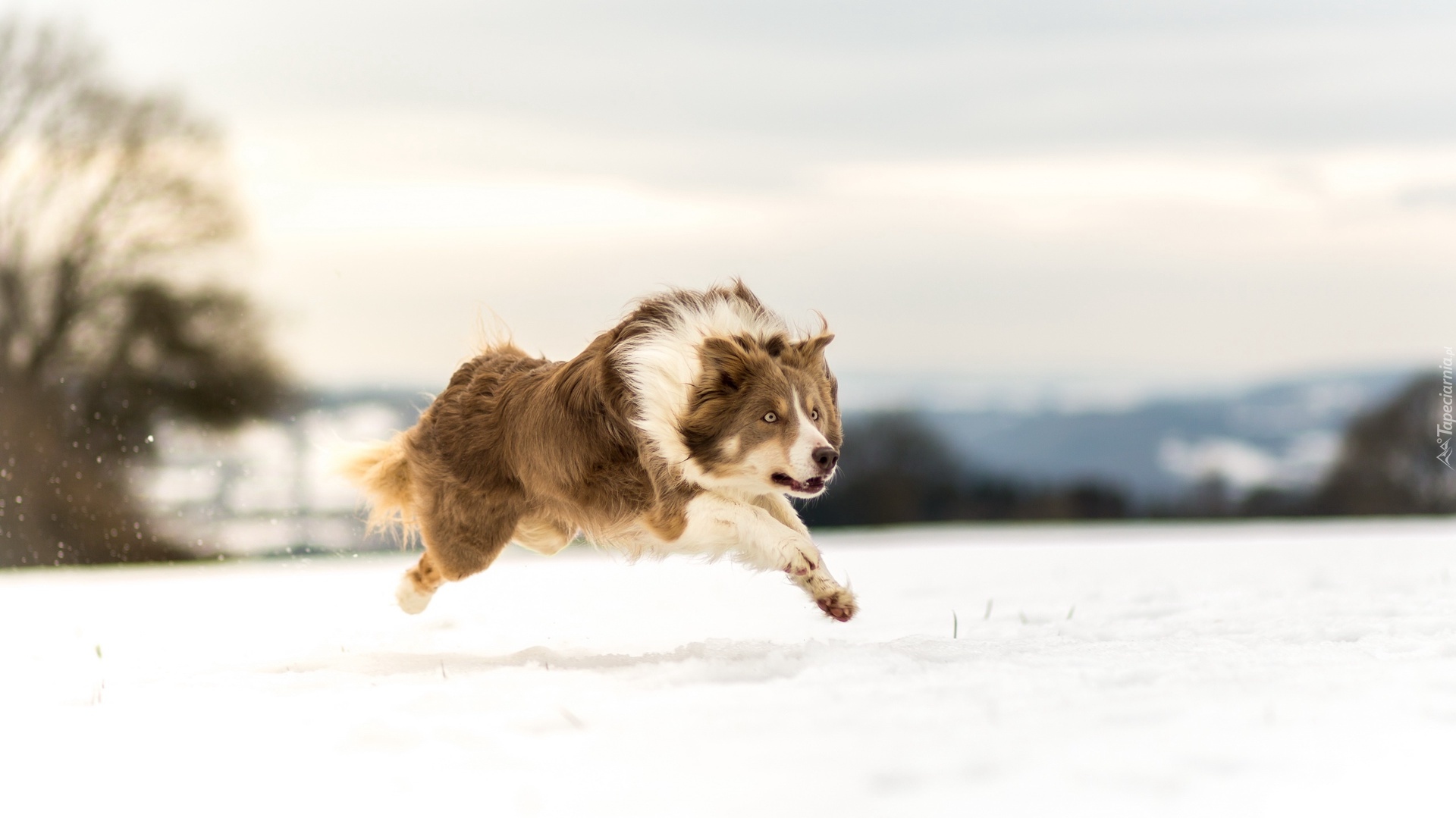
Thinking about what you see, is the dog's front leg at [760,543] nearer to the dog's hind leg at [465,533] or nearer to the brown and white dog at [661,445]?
the brown and white dog at [661,445]

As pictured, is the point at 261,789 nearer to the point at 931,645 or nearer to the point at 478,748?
the point at 478,748

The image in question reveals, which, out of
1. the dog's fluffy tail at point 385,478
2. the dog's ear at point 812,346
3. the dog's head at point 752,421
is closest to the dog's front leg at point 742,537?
the dog's head at point 752,421

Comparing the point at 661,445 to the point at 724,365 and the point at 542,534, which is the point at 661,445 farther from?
the point at 542,534

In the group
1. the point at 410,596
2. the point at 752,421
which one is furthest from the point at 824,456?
the point at 410,596

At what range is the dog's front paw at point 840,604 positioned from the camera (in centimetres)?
441

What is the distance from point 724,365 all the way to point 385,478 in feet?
6.79

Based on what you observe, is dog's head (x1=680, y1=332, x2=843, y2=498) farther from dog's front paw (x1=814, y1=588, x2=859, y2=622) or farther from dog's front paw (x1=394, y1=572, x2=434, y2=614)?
dog's front paw (x1=394, y1=572, x2=434, y2=614)

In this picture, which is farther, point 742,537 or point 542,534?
point 542,534

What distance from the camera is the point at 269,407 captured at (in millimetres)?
12273

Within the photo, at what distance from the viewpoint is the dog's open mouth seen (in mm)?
4422

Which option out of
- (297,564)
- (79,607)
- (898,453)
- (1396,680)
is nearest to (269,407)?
(297,564)

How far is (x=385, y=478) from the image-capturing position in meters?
5.78

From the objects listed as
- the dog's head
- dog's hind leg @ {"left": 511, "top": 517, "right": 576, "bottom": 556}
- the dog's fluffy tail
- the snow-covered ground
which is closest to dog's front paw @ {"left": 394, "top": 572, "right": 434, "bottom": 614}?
the snow-covered ground

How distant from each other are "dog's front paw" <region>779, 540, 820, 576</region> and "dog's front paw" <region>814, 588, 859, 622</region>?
0.38 ft
